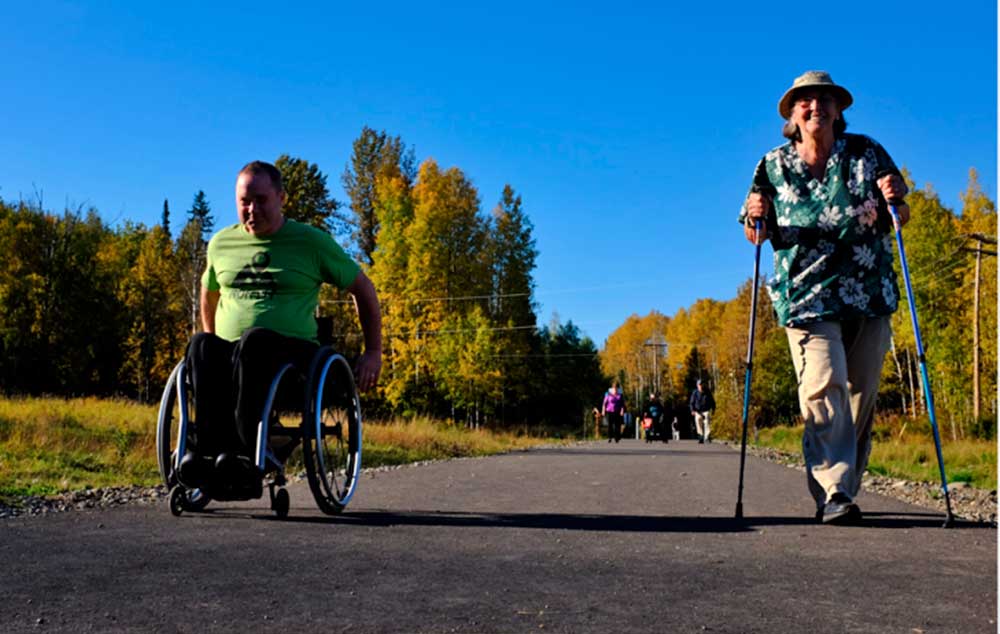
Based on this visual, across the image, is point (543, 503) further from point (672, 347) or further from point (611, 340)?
point (611, 340)

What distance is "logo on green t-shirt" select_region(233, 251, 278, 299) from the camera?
4277 millimetres

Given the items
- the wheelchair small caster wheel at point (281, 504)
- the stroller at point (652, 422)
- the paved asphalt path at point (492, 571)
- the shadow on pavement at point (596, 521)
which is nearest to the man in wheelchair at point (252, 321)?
the paved asphalt path at point (492, 571)

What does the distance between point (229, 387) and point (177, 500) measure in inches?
32.5

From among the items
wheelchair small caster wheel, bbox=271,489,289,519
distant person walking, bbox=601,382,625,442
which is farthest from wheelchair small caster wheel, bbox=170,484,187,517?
distant person walking, bbox=601,382,625,442

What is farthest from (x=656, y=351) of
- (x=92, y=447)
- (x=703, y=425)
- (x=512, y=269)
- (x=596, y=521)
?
(x=596, y=521)

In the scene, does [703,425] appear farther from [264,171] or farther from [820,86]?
[264,171]

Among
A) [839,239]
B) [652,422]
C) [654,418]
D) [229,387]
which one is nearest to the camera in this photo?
[229,387]

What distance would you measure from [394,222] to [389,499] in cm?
3475

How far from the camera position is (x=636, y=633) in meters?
2.21

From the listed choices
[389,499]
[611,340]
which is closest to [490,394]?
[389,499]

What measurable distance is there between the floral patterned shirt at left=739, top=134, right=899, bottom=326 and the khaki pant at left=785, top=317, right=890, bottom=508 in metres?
0.11

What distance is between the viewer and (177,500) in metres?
4.38

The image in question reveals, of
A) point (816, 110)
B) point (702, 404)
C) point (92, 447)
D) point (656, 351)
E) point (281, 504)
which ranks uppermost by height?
point (656, 351)

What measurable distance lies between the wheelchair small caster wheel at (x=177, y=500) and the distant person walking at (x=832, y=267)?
121 inches
